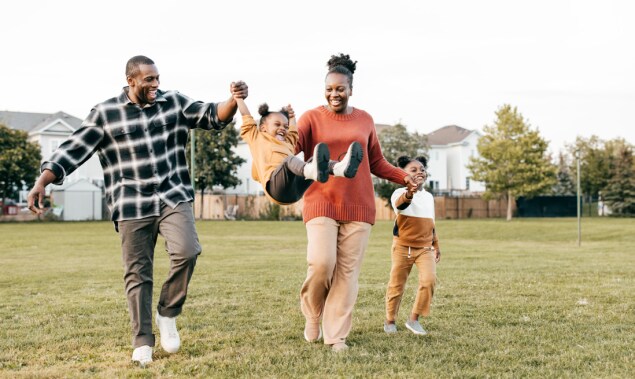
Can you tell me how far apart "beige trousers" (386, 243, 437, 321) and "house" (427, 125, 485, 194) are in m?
72.8

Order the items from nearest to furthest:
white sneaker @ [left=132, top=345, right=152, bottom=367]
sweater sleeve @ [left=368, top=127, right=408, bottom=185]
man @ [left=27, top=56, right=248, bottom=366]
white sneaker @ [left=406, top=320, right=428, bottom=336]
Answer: white sneaker @ [left=132, top=345, right=152, bottom=367] < man @ [left=27, top=56, right=248, bottom=366] < sweater sleeve @ [left=368, top=127, right=408, bottom=185] < white sneaker @ [left=406, top=320, right=428, bottom=336]

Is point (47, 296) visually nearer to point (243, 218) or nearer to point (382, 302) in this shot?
point (382, 302)

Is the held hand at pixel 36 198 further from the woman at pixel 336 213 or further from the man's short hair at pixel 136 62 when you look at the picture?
the woman at pixel 336 213

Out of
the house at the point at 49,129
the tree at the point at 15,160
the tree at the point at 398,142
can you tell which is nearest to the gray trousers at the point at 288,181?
the tree at the point at 15,160

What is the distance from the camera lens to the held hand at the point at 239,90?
5.63 metres

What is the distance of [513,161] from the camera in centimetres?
6216

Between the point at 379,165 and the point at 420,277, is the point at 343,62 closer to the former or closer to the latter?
the point at 379,165

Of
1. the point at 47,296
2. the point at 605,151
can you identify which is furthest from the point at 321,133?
the point at 605,151

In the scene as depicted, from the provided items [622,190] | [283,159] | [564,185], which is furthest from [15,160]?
[564,185]

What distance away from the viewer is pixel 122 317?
25.6 feet

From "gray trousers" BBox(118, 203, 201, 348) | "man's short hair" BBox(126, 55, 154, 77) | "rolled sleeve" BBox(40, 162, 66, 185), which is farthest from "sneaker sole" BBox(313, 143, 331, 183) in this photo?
"rolled sleeve" BBox(40, 162, 66, 185)

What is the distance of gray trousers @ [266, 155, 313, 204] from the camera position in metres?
5.19

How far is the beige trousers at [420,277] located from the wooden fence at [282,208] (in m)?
45.6

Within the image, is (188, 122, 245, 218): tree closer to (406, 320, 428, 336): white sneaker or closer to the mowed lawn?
the mowed lawn
